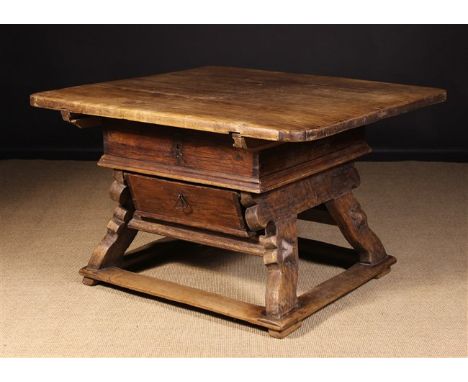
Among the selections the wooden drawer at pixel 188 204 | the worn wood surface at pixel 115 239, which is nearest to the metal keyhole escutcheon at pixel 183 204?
the wooden drawer at pixel 188 204

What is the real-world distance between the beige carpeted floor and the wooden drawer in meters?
0.29

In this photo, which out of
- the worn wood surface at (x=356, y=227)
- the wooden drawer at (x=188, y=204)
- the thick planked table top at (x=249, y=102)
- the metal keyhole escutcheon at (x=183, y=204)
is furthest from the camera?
the worn wood surface at (x=356, y=227)

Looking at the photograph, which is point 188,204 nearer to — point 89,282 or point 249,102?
point 249,102

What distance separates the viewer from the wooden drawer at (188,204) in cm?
324

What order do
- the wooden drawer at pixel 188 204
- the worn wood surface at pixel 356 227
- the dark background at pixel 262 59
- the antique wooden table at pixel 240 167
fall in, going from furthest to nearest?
the dark background at pixel 262 59, the worn wood surface at pixel 356 227, the wooden drawer at pixel 188 204, the antique wooden table at pixel 240 167

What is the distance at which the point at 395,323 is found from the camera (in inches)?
129

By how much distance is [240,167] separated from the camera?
3.15 m

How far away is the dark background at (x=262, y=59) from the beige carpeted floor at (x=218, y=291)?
0.60m

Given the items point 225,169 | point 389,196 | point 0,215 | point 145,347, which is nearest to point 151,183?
point 225,169

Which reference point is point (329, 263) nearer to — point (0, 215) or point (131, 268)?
point (131, 268)

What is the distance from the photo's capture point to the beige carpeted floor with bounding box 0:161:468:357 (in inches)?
123

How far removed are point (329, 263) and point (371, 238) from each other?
212mm

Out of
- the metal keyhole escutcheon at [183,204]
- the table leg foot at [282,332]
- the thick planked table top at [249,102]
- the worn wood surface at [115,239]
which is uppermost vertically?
the thick planked table top at [249,102]

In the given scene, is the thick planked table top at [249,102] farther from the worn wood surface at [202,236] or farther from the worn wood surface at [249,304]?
the worn wood surface at [249,304]
